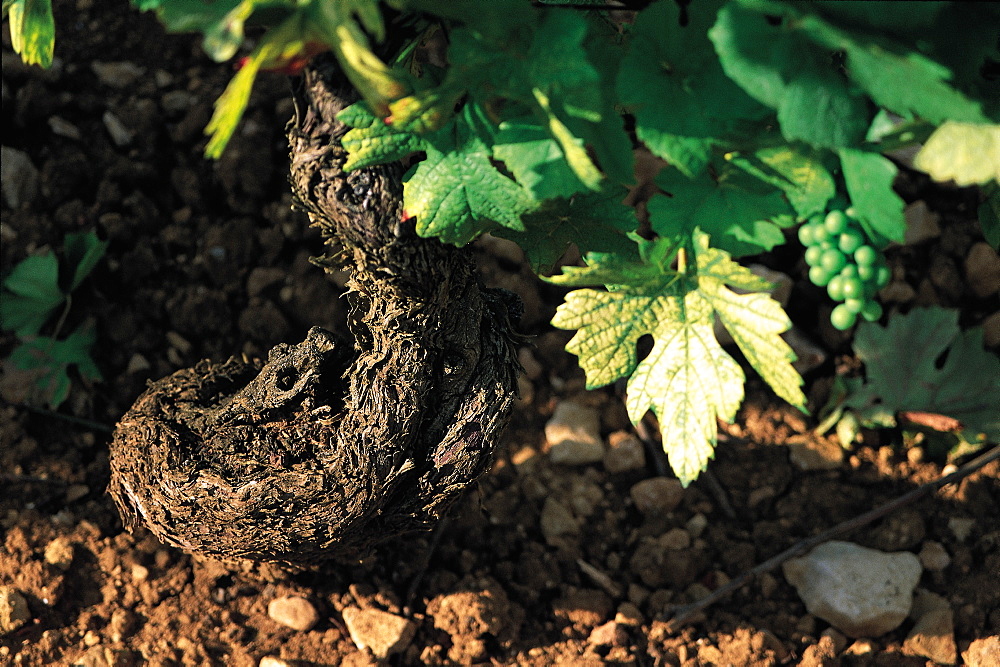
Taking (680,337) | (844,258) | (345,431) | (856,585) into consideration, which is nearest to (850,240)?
(844,258)

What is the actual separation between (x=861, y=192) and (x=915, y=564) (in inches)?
48.5

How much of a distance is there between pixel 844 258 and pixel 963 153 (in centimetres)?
26

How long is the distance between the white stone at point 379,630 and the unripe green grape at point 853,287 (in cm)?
108

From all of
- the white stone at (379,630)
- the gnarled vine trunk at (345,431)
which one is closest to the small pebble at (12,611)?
the gnarled vine trunk at (345,431)

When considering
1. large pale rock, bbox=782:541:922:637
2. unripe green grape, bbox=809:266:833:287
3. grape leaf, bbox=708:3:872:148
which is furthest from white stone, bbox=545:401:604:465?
grape leaf, bbox=708:3:872:148

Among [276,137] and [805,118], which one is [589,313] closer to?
[805,118]

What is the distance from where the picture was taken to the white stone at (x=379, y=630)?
5.70 feet

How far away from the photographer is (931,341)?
7.06 feet

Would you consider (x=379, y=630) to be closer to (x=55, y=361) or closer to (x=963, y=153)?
(x=55, y=361)

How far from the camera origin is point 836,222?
3.79 ft

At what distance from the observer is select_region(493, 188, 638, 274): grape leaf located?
1.26m

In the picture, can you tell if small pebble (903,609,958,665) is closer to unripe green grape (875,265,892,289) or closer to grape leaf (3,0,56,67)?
unripe green grape (875,265,892,289)

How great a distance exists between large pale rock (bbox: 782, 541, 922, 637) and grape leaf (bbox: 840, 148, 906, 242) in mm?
1115

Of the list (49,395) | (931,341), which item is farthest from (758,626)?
(49,395)
